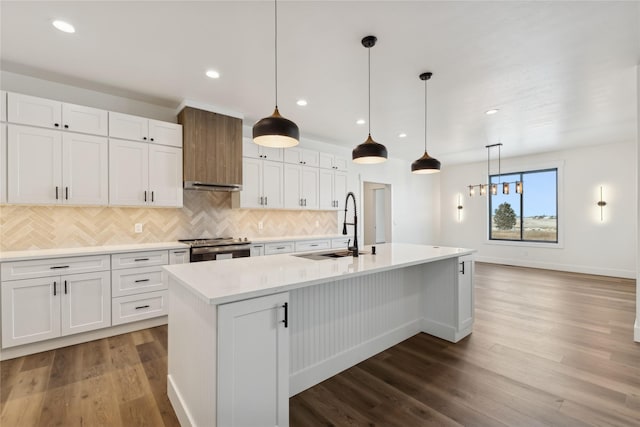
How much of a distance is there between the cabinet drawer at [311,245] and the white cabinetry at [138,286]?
2.00m

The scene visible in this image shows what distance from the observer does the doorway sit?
24.4 ft

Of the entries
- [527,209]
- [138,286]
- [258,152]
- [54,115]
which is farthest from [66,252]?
[527,209]

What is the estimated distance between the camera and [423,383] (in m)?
2.23

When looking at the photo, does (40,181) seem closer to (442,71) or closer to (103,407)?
(103,407)

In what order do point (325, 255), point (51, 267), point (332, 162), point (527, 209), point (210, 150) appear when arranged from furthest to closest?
point (527, 209) → point (332, 162) → point (210, 150) → point (51, 267) → point (325, 255)

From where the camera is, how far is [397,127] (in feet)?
16.1

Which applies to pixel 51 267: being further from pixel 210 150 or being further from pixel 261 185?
pixel 261 185

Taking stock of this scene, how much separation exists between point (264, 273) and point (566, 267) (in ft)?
24.7

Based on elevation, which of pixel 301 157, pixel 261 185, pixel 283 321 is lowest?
pixel 283 321

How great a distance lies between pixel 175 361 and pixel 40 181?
97.6 inches

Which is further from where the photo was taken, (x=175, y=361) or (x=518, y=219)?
(x=518, y=219)

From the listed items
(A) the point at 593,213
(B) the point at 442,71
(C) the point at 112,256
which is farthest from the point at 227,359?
(A) the point at 593,213

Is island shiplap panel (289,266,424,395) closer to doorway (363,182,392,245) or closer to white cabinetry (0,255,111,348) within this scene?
white cabinetry (0,255,111,348)

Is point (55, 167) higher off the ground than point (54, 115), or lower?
lower
